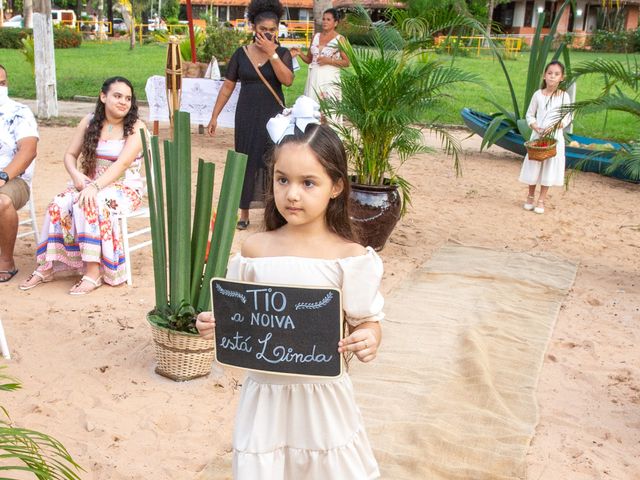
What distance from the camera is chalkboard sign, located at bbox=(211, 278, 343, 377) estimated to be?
2.00m

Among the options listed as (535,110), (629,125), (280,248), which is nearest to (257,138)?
(535,110)

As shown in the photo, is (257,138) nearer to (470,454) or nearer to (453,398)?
(453,398)

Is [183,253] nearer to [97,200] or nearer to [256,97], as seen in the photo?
[97,200]

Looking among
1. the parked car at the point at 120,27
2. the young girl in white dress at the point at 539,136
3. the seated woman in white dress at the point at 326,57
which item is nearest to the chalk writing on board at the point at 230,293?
the young girl in white dress at the point at 539,136

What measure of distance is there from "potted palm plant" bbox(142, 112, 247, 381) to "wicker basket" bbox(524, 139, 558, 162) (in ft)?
14.8

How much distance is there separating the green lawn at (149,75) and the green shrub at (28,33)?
2.17 feet

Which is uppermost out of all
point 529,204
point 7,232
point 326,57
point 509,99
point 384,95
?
point 326,57

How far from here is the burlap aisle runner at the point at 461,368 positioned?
3.34 meters

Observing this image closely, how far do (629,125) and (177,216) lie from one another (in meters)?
12.1

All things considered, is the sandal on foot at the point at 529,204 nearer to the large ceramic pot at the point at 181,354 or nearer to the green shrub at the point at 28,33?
the large ceramic pot at the point at 181,354

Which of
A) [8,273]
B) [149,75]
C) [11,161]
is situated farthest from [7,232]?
[149,75]

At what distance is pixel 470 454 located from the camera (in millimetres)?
3350

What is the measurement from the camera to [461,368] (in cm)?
422

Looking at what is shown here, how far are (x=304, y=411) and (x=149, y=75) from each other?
20.3 m
